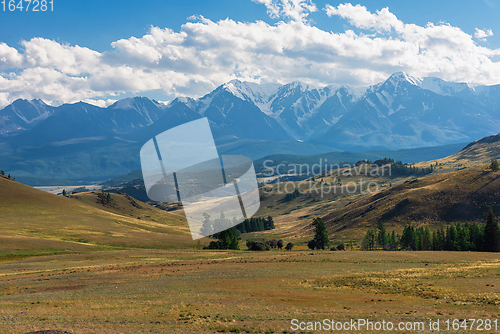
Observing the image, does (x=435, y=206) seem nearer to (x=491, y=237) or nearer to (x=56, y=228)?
(x=491, y=237)

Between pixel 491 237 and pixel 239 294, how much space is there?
72.3m

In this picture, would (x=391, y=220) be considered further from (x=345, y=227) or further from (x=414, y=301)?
(x=414, y=301)

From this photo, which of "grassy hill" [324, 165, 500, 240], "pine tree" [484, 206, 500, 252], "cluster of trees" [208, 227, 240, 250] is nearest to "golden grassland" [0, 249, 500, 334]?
"pine tree" [484, 206, 500, 252]

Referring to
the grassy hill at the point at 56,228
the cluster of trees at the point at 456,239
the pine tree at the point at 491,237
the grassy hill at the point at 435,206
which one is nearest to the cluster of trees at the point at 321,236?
the cluster of trees at the point at 456,239

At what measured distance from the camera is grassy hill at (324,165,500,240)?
5276 inches

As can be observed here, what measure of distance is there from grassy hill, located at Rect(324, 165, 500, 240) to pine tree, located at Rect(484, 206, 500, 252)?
48018 millimetres

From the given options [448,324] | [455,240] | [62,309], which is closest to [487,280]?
[448,324]

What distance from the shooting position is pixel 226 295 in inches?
1336

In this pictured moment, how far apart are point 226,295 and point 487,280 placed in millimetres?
28342

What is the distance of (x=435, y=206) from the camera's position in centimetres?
14138

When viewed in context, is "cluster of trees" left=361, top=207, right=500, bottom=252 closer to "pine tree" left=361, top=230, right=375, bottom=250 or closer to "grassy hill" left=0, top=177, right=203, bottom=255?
"pine tree" left=361, top=230, right=375, bottom=250

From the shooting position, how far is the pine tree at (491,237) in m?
78.8

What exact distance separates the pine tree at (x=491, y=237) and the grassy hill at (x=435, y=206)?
4802 centimetres

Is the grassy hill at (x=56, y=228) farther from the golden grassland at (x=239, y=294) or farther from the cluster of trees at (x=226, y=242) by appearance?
the golden grassland at (x=239, y=294)
